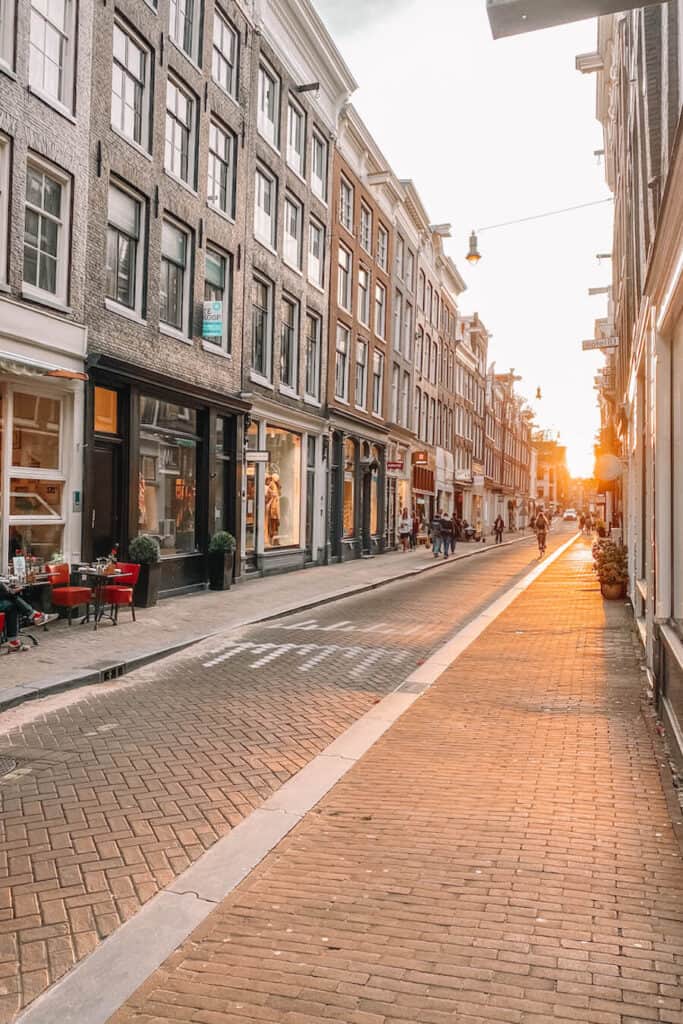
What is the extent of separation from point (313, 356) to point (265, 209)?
15.9 feet

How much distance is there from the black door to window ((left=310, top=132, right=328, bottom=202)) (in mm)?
13232

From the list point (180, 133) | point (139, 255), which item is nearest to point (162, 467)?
point (139, 255)

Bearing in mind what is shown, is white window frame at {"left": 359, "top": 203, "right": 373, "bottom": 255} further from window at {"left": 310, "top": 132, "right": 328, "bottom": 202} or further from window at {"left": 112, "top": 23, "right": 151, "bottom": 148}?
window at {"left": 112, "top": 23, "right": 151, "bottom": 148}

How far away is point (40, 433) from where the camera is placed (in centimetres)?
1241

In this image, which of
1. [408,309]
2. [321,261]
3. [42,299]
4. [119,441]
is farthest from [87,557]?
[408,309]

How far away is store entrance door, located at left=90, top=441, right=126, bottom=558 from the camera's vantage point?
13750 millimetres

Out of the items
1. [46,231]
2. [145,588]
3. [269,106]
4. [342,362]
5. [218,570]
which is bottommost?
[145,588]

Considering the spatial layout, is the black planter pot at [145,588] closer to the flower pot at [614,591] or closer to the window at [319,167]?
the flower pot at [614,591]

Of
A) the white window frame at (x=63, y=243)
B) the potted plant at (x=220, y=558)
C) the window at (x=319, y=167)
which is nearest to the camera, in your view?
the white window frame at (x=63, y=243)

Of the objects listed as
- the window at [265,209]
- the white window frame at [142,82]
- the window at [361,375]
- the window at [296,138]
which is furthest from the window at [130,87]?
the window at [361,375]

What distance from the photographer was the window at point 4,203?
37.3 feet

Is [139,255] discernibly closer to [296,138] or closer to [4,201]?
[4,201]

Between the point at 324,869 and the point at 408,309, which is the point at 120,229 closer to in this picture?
the point at 324,869

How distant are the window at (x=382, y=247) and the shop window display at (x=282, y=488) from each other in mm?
11534
